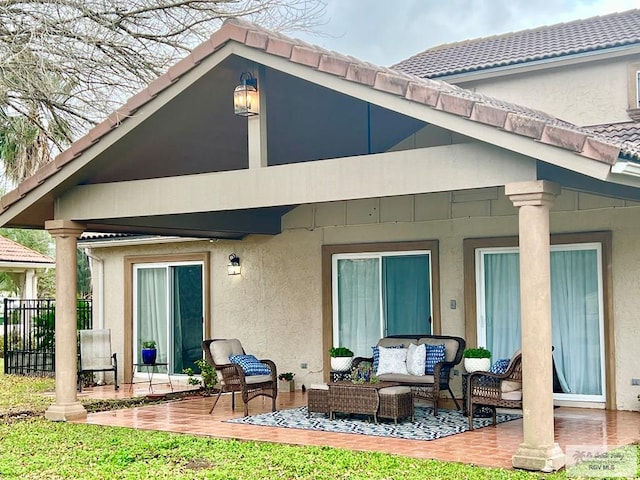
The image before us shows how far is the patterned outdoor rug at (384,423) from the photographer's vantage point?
992cm

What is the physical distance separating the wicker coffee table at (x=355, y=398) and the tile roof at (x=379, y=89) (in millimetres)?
3814

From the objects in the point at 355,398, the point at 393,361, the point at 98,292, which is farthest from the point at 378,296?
the point at 98,292

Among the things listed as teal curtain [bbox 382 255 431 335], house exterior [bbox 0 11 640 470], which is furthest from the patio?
teal curtain [bbox 382 255 431 335]

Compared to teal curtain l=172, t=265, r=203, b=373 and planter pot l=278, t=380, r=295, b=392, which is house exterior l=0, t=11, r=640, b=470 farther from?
planter pot l=278, t=380, r=295, b=392

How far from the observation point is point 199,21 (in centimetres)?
1198

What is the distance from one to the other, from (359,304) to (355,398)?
3.20 m

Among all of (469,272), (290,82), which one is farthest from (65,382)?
(469,272)

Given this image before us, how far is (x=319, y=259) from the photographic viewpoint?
1416 centimetres

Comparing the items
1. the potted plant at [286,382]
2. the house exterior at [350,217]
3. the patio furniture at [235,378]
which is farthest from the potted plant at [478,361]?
the potted plant at [286,382]

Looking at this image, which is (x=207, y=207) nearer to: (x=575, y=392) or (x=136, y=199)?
(x=136, y=199)

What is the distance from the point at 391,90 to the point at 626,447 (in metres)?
4.34

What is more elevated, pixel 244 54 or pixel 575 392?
pixel 244 54

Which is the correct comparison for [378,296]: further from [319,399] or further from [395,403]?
[395,403]

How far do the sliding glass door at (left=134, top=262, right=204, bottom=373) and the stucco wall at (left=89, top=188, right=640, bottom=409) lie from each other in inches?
13.9
